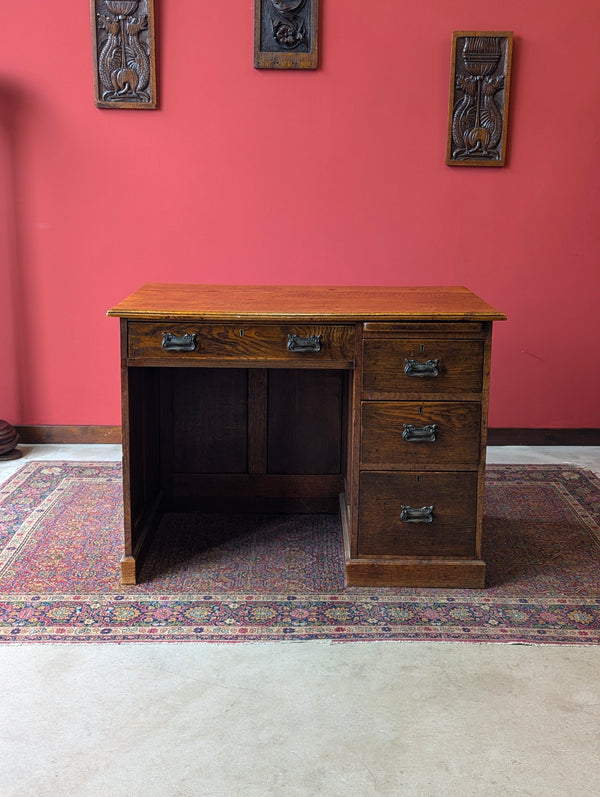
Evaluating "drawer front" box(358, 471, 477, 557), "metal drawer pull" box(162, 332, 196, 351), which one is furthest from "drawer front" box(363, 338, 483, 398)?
"metal drawer pull" box(162, 332, 196, 351)

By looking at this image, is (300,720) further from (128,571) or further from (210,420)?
(210,420)

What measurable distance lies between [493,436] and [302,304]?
200 centimetres

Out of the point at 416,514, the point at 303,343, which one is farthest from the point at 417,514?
the point at 303,343

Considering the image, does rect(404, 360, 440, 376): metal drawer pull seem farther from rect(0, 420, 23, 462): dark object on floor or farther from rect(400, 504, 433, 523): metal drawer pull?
rect(0, 420, 23, 462): dark object on floor

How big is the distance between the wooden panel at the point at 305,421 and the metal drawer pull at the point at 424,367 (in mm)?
714

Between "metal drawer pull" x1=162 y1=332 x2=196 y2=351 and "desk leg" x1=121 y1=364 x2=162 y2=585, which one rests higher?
"metal drawer pull" x1=162 y1=332 x2=196 y2=351

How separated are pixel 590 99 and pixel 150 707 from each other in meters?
3.51

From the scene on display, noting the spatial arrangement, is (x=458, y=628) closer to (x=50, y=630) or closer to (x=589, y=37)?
(x=50, y=630)

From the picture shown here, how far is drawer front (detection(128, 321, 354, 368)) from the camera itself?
2.80 metres

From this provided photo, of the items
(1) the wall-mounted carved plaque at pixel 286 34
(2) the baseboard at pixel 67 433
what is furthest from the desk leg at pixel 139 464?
(1) the wall-mounted carved plaque at pixel 286 34

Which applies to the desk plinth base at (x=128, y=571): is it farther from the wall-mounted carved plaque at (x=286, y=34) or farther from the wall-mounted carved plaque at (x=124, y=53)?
the wall-mounted carved plaque at (x=286, y=34)

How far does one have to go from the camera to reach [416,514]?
2936 mm

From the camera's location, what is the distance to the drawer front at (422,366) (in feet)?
9.27

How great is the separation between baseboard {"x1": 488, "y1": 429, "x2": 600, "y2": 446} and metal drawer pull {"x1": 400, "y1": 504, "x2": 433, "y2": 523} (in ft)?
5.81
